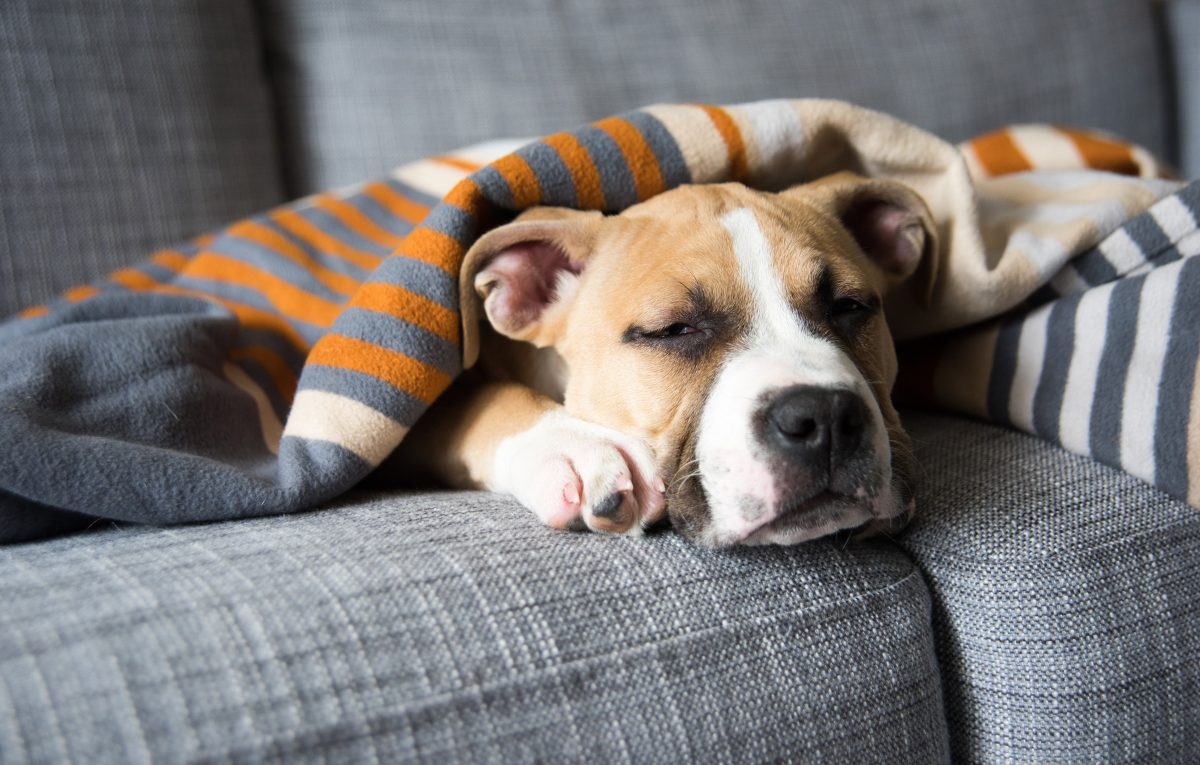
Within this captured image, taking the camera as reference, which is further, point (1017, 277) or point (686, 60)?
point (686, 60)

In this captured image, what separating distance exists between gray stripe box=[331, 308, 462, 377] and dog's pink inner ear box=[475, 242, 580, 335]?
0.13 meters

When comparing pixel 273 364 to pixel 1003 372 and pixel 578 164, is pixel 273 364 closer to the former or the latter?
pixel 578 164

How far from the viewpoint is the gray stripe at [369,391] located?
138 cm

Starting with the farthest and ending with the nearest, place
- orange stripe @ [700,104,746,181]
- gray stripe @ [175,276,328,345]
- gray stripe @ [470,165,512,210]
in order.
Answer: gray stripe @ [175,276,328,345] < orange stripe @ [700,104,746,181] < gray stripe @ [470,165,512,210]

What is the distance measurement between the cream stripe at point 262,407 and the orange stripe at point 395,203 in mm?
484

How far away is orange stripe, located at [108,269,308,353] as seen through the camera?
5.88 ft

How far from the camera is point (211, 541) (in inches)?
45.7

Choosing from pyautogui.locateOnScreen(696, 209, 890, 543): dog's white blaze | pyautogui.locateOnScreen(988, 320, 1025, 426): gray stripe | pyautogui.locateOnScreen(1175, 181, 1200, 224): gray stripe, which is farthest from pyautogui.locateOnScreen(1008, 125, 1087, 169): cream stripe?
pyautogui.locateOnScreen(696, 209, 890, 543): dog's white blaze

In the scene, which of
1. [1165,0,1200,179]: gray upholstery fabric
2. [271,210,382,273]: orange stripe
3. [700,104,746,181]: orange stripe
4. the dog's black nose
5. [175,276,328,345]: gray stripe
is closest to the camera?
the dog's black nose

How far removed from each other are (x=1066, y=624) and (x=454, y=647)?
779mm

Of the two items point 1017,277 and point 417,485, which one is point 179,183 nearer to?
→ point 417,485

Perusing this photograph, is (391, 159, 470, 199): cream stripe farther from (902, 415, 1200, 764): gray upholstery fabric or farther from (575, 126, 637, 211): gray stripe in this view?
(902, 415, 1200, 764): gray upholstery fabric

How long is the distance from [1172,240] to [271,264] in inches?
66.8

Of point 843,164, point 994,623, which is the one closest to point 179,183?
point 843,164
